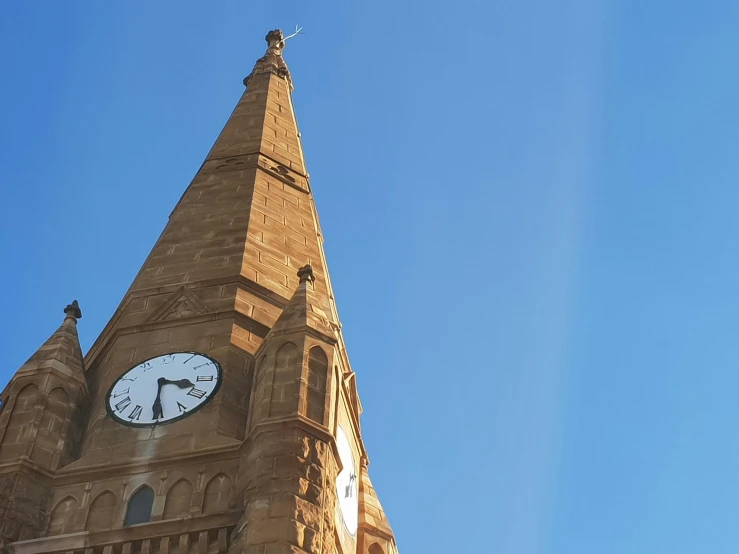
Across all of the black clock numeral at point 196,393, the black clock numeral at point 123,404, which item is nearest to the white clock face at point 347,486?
the black clock numeral at point 196,393

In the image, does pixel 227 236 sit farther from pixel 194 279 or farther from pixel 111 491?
pixel 111 491

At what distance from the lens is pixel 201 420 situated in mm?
26672

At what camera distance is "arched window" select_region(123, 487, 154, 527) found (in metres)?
24.7

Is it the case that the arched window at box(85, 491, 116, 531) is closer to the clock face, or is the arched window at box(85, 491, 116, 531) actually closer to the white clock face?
the clock face

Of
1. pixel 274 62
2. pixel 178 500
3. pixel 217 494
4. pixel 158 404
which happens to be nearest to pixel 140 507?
pixel 178 500

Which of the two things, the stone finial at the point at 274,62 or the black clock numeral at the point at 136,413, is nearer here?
the black clock numeral at the point at 136,413

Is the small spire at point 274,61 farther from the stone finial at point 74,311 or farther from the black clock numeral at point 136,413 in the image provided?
the black clock numeral at point 136,413

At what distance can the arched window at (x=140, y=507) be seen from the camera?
2466cm

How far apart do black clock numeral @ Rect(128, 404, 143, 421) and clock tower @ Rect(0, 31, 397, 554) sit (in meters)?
0.03

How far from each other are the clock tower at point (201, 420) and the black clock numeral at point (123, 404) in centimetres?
4

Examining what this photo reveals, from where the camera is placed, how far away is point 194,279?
3177cm

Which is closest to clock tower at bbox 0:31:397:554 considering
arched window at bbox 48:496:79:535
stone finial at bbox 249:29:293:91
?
arched window at bbox 48:496:79:535

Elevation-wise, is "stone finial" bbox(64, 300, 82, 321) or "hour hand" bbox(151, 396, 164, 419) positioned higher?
"stone finial" bbox(64, 300, 82, 321)

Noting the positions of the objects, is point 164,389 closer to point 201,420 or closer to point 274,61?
point 201,420
